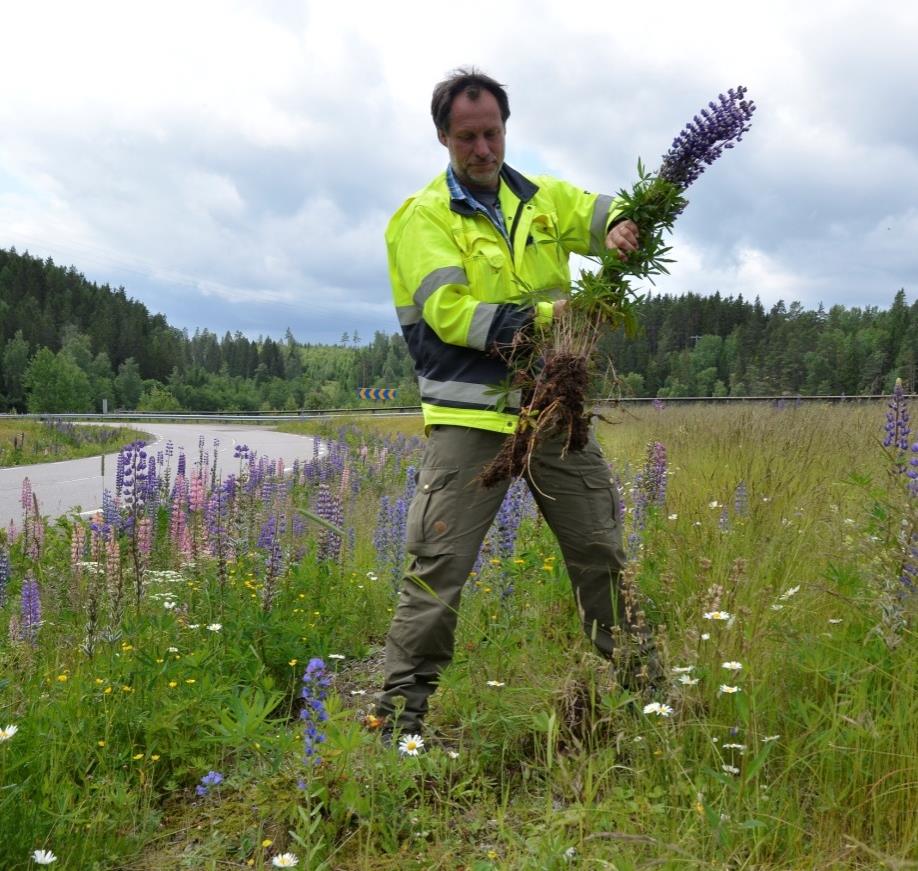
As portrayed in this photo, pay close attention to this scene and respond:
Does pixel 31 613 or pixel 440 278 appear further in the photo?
→ pixel 31 613

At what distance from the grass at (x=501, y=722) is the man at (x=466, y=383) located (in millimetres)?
280

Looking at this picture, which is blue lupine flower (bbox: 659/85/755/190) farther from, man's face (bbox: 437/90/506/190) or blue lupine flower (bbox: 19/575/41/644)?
blue lupine flower (bbox: 19/575/41/644)

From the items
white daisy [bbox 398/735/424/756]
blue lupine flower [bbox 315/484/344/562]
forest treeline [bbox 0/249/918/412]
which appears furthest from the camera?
forest treeline [bbox 0/249/918/412]

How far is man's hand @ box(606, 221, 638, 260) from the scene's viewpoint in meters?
3.32

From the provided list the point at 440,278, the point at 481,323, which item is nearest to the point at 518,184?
the point at 440,278

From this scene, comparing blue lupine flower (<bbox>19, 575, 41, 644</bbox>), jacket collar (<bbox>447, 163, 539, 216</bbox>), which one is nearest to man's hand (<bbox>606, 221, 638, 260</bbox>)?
jacket collar (<bbox>447, 163, 539, 216</bbox>)

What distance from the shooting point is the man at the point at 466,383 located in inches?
131

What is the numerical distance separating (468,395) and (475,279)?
0.52m

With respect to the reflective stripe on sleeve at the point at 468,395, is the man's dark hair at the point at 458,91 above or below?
above

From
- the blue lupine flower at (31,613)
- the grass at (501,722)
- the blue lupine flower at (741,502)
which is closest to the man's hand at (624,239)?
the grass at (501,722)

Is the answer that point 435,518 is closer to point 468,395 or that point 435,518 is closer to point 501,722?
point 468,395

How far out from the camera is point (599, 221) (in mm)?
3652

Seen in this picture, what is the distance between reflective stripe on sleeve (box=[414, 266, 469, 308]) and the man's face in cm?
54

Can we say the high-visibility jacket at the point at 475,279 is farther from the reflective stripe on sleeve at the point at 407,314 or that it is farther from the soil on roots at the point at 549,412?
the soil on roots at the point at 549,412
